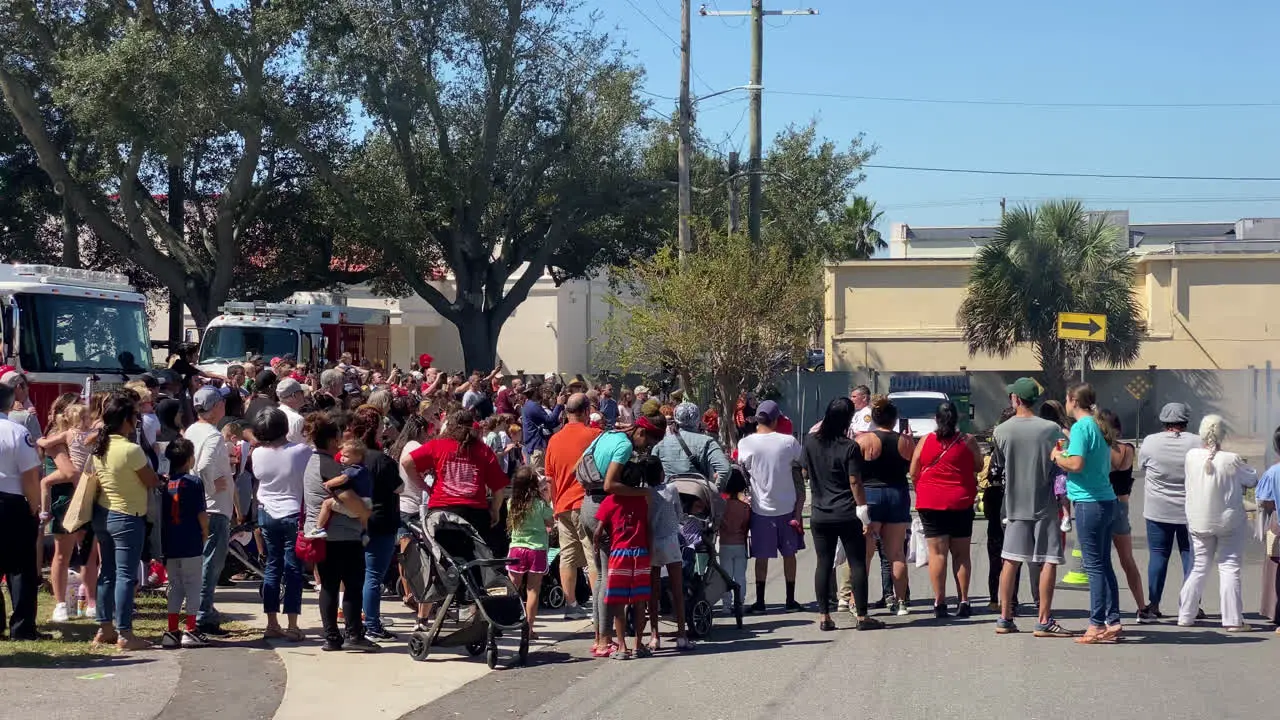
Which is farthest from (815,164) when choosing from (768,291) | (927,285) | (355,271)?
(768,291)

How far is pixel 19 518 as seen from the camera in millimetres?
8938

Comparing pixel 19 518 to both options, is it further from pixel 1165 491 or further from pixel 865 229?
pixel 865 229

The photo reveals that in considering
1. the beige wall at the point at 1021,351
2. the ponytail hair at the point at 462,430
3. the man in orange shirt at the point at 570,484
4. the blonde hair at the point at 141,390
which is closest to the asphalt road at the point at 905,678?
the man in orange shirt at the point at 570,484

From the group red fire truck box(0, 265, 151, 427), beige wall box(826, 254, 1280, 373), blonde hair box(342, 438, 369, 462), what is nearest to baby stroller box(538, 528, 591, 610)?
blonde hair box(342, 438, 369, 462)

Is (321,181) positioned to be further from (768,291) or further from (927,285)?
(927,285)

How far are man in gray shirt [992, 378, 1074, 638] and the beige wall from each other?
2662cm

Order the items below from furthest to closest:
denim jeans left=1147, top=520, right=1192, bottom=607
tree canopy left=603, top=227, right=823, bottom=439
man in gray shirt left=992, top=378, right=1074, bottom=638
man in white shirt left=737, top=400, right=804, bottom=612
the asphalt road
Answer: tree canopy left=603, top=227, right=823, bottom=439
man in white shirt left=737, top=400, right=804, bottom=612
denim jeans left=1147, top=520, right=1192, bottom=607
man in gray shirt left=992, top=378, right=1074, bottom=638
the asphalt road

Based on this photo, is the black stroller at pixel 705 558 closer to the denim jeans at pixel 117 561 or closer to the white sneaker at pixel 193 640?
the white sneaker at pixel 193 640

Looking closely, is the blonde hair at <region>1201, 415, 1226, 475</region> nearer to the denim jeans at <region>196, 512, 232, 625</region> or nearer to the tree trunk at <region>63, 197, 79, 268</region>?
the denim jeans at <region>196, 512, 232, 625</region>

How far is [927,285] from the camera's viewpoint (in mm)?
38188

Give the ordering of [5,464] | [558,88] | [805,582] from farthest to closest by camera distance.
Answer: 1. [558,88]
2. [805,582]
3. [5,464]

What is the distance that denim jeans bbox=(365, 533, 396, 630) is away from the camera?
931 cm

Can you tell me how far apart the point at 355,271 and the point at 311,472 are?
26636mm

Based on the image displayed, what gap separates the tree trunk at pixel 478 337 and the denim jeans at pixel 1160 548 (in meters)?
24.3
